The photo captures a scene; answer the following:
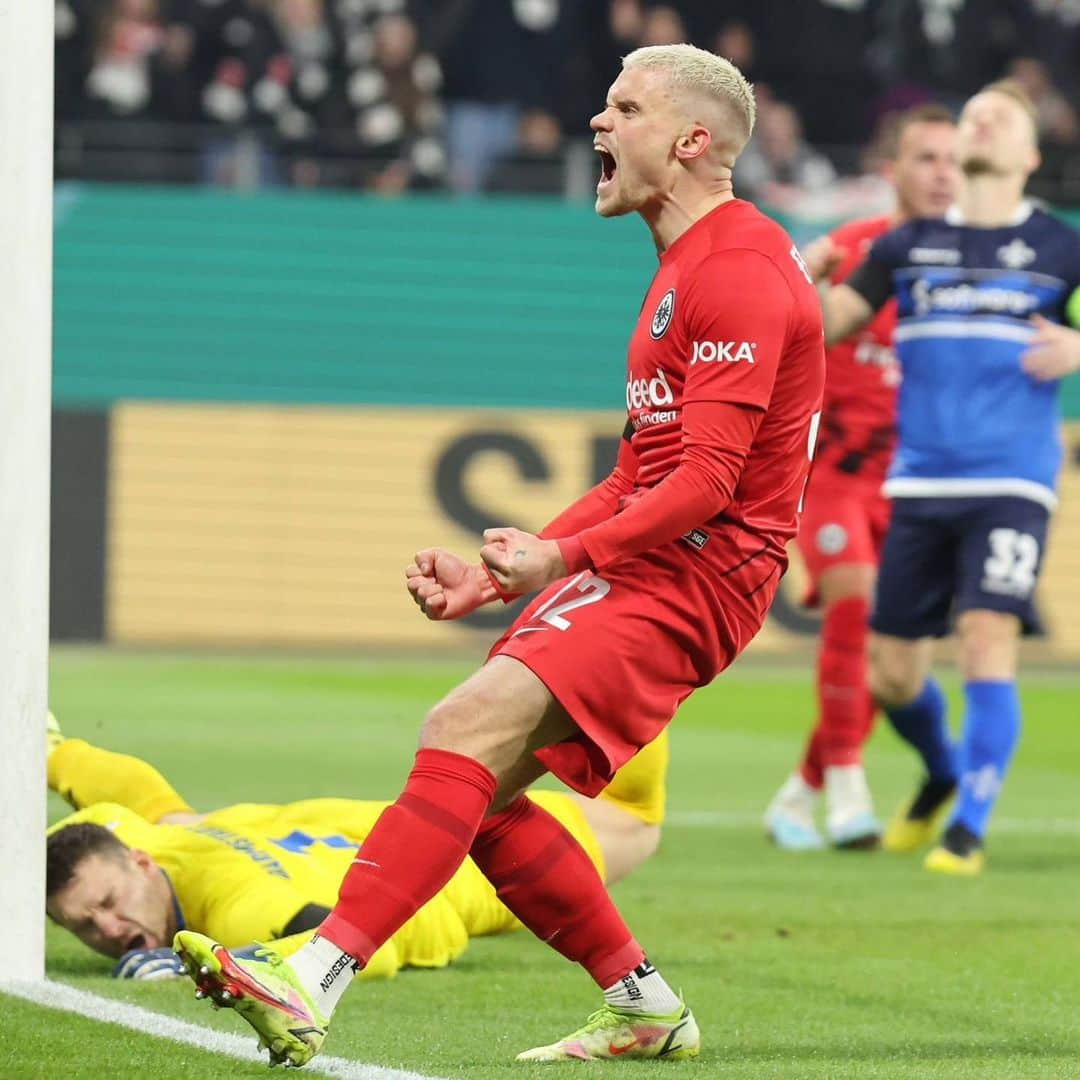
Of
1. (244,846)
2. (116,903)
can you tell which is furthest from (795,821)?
(116,903)

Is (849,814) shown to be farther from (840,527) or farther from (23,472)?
(23,472)

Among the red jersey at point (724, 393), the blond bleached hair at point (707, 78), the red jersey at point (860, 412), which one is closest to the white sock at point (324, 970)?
the red jersey at point (724, 393)

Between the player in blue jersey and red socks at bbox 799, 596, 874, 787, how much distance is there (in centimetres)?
61

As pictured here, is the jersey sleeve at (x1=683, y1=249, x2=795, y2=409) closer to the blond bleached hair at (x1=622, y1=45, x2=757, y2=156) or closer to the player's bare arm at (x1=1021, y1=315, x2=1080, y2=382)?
the blond bleached hair at (x1=622, y1=45, x2=757, y2=156)

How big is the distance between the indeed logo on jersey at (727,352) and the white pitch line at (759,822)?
478 centimetres

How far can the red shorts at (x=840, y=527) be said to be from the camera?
8.70 m

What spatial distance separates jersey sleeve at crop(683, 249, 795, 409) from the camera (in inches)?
164

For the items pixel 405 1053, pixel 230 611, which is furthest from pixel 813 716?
pixel 405 1053

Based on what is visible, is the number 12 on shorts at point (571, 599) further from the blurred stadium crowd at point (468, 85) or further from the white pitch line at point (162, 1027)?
the blurred stadium crowd at point (468, 85)

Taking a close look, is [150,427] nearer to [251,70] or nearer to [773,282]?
[251,70]

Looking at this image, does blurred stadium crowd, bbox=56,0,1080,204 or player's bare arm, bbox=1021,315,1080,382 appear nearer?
player's bare arm, bbox=1021,315,1080,382

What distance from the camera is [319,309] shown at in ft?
60.5

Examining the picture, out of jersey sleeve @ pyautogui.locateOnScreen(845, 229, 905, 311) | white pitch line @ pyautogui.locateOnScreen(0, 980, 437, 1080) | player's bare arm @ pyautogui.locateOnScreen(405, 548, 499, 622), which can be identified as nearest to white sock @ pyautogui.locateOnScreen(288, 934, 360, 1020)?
white pitch line @ pyautogui.locateOnScreen(0, 980, 437, 1080)

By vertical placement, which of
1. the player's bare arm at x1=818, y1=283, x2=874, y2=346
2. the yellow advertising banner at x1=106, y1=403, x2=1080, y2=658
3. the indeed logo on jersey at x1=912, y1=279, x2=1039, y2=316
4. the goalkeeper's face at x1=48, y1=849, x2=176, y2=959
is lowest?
the yellow advertising banner at x1=106, y1=403, x2=1080, y2=658
